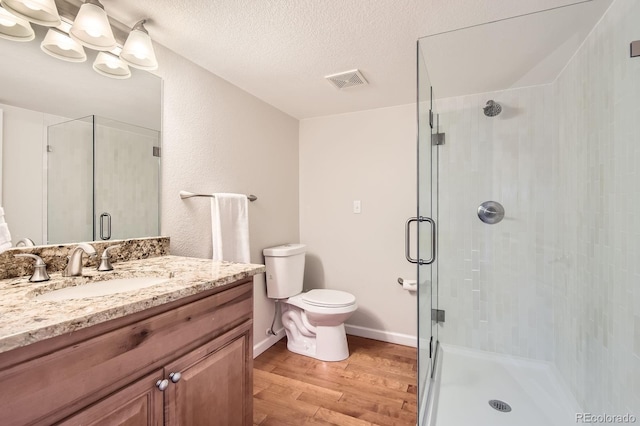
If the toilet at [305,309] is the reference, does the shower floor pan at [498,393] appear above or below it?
below

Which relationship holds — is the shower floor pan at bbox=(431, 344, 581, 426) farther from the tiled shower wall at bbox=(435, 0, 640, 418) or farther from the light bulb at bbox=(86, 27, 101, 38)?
the light bulb at bbox=(86, 27, 101, 38)

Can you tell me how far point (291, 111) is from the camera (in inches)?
102

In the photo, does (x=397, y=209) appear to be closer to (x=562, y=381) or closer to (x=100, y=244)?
(x=562, y=381)

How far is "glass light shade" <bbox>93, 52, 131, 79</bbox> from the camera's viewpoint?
1.32m

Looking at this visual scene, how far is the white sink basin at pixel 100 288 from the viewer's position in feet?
3.18

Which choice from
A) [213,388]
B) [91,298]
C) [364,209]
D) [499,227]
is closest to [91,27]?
[91,298]

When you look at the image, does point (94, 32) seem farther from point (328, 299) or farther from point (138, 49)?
point (328, 299)

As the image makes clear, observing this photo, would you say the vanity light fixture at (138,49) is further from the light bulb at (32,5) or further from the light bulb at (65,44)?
the light bulb at (32,5)

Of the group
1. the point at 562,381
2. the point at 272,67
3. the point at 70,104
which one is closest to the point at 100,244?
the point at 70,104

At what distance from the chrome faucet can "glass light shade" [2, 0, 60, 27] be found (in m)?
0.84

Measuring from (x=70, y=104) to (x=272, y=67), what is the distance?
1059 mm

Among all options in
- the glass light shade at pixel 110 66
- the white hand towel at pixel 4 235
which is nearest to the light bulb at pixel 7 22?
the glass light shade at pixel 110 66

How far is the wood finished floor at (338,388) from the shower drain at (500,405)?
1.36ft

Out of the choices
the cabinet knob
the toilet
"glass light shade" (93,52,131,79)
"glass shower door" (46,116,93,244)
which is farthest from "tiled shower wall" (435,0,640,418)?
"glass shower door" (46,116,93,244)
